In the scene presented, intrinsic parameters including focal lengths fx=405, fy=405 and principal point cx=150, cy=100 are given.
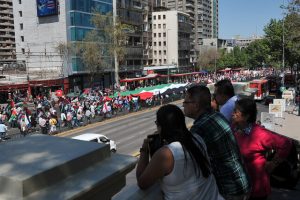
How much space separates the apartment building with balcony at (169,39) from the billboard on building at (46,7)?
4274 cm

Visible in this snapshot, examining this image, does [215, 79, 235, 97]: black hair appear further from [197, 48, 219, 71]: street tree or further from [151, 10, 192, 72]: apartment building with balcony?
[197, 48, 219, 71]: street tree

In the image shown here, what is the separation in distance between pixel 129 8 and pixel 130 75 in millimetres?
12564

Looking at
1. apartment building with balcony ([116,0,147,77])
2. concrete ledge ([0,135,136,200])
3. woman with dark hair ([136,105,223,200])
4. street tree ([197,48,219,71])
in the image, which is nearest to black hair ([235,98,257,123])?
woman with dark hair ([136,105,223,200])

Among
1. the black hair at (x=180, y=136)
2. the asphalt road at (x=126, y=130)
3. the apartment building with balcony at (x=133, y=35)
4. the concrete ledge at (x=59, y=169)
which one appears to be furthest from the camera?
the apartment building with balcony at (x=133, y=35)

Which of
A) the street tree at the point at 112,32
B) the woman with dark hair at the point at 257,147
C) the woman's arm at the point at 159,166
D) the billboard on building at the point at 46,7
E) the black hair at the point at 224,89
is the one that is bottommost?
the woman with dark hair at the point at 257,147

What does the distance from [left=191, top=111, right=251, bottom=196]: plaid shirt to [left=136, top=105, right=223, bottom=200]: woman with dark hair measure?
15.5 inches

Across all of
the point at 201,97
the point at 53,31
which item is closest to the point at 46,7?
the point at 53,31

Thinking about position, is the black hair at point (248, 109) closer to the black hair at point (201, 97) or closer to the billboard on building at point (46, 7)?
the black hair at point (201, 97)

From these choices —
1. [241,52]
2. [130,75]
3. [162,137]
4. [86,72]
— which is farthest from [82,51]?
[241,52]

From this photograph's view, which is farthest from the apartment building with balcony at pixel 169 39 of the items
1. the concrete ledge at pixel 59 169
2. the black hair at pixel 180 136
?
the concrete ledge at pixel 59 169

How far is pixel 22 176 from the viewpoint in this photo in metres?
1.71

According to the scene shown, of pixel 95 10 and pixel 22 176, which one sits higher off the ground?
pixel 95 10

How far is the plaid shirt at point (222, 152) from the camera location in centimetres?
326

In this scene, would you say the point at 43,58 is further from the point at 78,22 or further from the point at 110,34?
the point at 110,34
